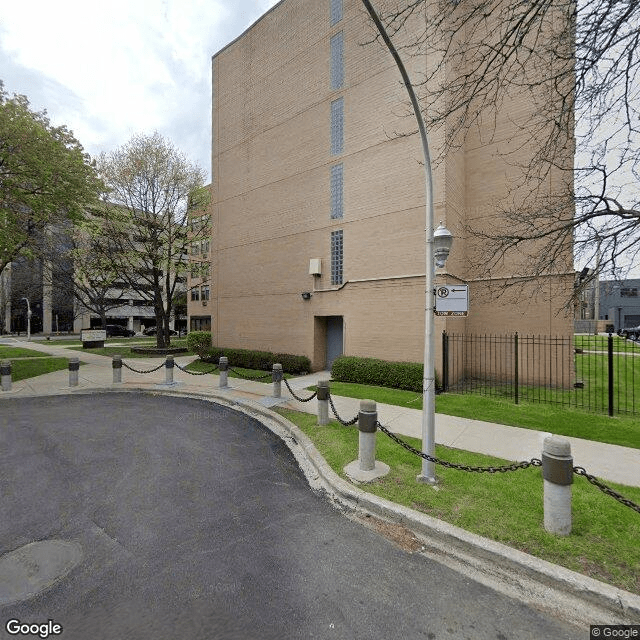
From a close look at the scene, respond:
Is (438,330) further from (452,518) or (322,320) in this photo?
(452,518)

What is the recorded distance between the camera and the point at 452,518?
396 centimetres

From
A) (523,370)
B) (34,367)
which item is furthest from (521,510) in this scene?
(34,367)

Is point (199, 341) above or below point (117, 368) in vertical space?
above

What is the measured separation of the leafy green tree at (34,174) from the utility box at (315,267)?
11.2 meters

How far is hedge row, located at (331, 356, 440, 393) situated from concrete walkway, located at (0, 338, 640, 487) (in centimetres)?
137

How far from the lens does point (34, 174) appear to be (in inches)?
548

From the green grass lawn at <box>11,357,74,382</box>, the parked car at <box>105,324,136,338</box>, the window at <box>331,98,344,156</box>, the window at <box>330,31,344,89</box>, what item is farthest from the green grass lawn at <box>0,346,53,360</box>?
the parked car at <box>105,324,136,338</box>

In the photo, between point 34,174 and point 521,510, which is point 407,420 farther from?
point 34,174

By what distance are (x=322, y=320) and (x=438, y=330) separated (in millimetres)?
5596

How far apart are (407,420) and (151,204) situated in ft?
68.3

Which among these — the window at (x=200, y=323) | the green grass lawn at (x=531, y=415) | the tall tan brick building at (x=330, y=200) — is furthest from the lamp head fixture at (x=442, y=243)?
the window at (x=200, y=323)

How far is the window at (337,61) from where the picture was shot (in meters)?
14.8

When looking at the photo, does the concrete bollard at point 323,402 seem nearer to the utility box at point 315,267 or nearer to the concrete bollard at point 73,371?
the utility box at point 315,267

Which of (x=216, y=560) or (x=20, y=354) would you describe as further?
(x=20, y=354)
